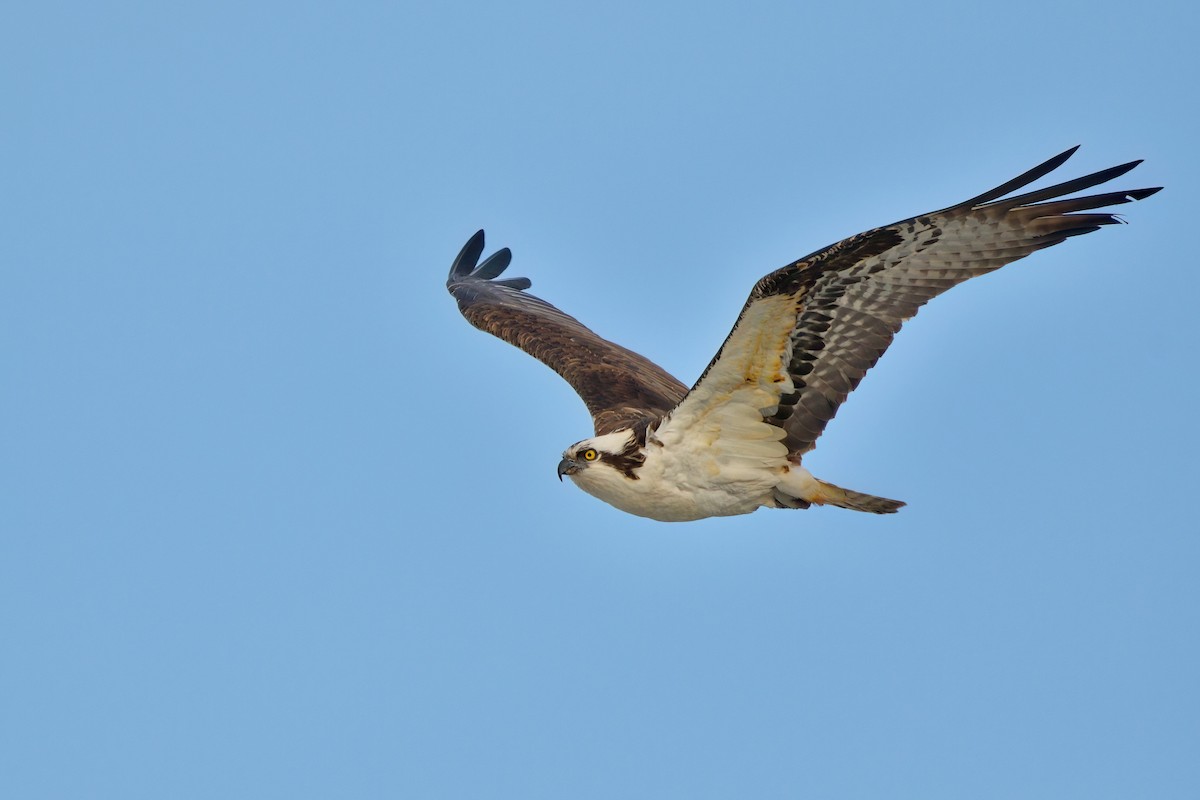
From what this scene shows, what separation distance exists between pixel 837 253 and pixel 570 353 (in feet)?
16.2

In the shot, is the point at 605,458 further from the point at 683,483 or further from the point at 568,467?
the point at 683,483

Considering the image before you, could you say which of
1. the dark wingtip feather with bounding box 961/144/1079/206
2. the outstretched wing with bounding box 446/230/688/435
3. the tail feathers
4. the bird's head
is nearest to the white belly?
the bird's head

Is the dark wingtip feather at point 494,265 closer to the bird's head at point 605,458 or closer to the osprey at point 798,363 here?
the osprey at point 798,363

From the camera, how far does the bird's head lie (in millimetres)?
12117

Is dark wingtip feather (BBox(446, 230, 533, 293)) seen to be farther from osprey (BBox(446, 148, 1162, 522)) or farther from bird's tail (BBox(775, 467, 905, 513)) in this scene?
bird's tail (BBox(775, 467, 905, 513))

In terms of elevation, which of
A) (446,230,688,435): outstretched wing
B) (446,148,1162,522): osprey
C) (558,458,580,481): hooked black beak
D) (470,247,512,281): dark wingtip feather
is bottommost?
(558,458,580,481): hooked black beak

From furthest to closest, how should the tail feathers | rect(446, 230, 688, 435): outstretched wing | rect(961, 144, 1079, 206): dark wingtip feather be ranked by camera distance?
rect(446, 230, 688, 435): outstretched wing, the tail feathers, rect(961, 144, 1079, 206): dark wingtip feather

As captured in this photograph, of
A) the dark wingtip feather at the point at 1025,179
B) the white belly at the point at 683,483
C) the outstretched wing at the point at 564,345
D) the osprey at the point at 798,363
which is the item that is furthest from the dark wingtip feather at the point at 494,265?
the dark wingtip feather at the point at 1025,179

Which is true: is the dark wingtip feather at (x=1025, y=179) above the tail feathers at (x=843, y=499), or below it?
above

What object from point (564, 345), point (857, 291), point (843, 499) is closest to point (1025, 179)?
point (857, 291)

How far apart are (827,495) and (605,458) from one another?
1792mm

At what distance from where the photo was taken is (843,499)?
40.7 feet

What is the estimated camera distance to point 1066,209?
1079 centimetres

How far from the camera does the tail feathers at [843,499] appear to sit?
40.4 ft
